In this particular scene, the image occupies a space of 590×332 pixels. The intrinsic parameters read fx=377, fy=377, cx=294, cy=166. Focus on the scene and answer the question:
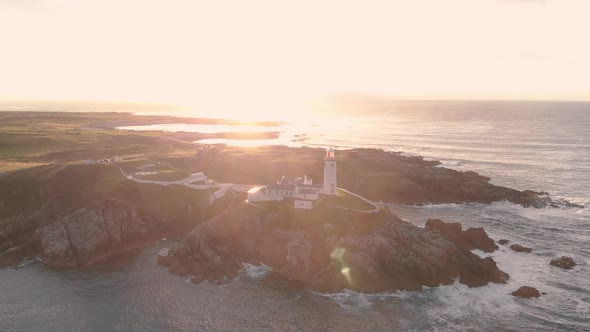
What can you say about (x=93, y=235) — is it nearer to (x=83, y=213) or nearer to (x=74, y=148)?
(x=83, y=213)

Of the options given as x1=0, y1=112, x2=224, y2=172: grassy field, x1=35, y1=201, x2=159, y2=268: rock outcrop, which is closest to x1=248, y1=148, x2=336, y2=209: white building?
x1=35, y1=201, x2=159, y2=268: rock outcrop

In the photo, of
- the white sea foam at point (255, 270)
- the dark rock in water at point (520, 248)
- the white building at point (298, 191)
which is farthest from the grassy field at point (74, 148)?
the dark rock in water at point (520, 248)

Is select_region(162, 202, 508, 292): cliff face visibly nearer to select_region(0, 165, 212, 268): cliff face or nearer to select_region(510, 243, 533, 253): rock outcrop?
select_region(510, 243, 533, 253): rock outcrop

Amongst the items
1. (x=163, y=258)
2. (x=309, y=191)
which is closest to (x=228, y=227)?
(x=163, y=258)

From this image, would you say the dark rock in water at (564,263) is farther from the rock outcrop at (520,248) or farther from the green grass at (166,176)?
the green grass at (166,176)

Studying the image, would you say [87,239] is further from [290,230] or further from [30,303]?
[290,230]
